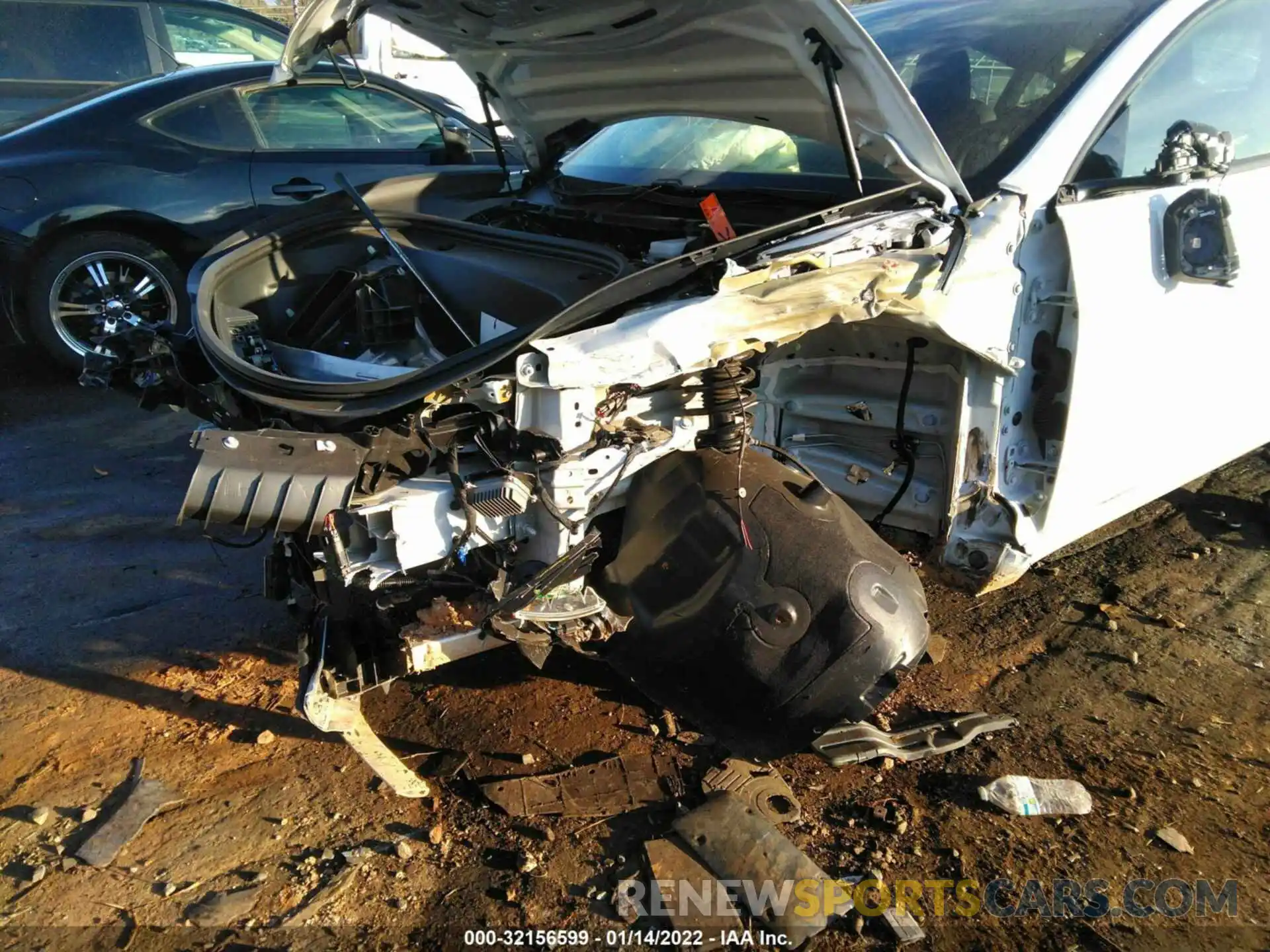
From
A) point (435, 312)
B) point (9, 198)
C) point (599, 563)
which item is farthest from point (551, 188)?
point (9, 198)

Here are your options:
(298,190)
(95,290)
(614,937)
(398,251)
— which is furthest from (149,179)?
(614,937)

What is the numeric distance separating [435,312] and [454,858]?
1630 mm

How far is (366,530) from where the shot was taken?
222 cm

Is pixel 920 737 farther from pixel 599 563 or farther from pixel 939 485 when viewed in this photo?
pixel 599 563

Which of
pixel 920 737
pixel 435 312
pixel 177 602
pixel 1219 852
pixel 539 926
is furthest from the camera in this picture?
pixel 177 602

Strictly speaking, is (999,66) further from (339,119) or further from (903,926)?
(339,119)

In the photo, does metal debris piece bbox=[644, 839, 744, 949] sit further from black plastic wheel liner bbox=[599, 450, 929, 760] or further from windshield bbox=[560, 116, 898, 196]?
windshield bbox=[560, 116, 898, 196]

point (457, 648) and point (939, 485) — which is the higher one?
point (939, 485)

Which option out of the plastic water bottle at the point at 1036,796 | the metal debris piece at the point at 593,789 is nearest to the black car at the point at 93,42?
the metal debris piece at the point at 593,789

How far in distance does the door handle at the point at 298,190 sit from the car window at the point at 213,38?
187 centimetres

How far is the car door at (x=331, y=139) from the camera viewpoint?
5.67m

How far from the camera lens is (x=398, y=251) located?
2.92 metres

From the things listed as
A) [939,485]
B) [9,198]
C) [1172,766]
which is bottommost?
[1172,766]

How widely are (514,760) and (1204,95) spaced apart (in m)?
3.04
